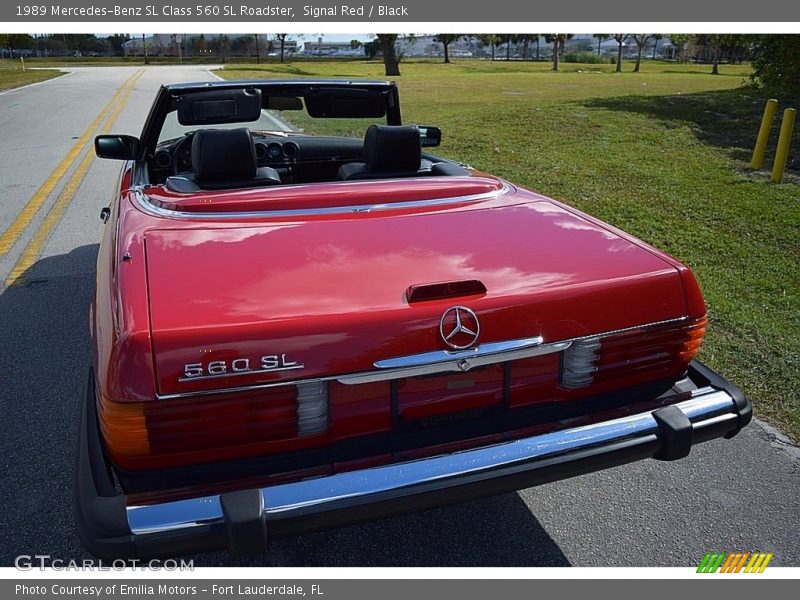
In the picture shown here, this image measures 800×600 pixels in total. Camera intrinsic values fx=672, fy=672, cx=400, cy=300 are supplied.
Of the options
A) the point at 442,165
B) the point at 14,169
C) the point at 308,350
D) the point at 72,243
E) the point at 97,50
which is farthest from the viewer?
the point at 97,50

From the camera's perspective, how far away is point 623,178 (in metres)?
Answer: 9.03

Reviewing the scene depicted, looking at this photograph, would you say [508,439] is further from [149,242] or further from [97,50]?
[97,50]

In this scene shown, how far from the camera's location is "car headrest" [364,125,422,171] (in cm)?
344

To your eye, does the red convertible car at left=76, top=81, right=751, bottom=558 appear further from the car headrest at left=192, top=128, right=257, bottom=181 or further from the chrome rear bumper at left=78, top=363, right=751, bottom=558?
the car headrest at left=192, top=128, right=257, bottom=181

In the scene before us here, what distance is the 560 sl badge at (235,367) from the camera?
6.08 ft

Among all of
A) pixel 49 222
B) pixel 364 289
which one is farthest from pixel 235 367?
pixel 49 222

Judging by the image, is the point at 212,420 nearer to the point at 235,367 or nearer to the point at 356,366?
the point at 235,367

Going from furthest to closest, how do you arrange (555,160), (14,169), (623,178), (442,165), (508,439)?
(555,160) < (14,169) < (623,178) < (442,165) < (508,439)

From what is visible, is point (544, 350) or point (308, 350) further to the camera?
point (544, 350)

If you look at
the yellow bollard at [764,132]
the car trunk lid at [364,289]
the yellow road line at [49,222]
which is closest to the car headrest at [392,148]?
the car trunk lid at [364,289]

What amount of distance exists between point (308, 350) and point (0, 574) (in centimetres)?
144

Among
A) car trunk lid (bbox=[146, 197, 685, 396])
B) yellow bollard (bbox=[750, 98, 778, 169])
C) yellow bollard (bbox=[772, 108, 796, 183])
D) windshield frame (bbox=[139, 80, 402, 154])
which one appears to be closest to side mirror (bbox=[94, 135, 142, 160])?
windshield frame (bbox=[139, 80, 402, 154])

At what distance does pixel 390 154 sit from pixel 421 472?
1.94m

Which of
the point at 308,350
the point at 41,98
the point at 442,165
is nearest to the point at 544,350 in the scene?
the point at 308,350
